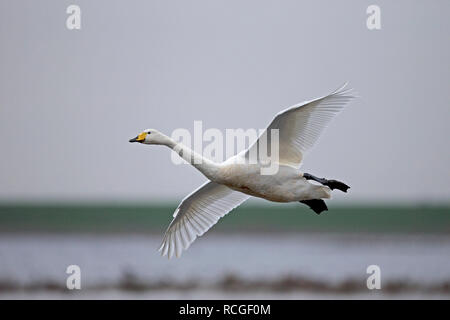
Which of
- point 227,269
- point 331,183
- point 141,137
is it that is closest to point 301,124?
point 331,183

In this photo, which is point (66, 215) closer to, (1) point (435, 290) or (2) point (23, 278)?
(2) point (23, 278)

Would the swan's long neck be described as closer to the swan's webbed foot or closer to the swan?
the swan

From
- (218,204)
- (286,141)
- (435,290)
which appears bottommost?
(435,290)

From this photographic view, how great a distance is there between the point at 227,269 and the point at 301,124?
9.58m

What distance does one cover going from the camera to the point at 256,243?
2577 centimetres

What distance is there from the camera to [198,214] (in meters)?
11.9

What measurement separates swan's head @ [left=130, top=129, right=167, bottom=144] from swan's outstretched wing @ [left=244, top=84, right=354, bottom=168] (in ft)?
3.23

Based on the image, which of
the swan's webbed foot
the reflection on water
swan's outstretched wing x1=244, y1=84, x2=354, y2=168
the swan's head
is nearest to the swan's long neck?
the swan's head

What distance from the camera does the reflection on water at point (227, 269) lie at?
17.5m

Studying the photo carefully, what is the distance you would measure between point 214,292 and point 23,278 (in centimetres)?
371

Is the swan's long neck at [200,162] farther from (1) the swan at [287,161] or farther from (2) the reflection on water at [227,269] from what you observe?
(2) the reflection on water at [227,269]

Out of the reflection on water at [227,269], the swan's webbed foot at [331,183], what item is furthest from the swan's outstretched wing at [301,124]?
the reflection on water at [227,269]

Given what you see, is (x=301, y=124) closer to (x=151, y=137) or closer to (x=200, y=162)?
(x=200, y=162)

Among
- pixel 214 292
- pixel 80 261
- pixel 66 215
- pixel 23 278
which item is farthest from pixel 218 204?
pixel 66 215
